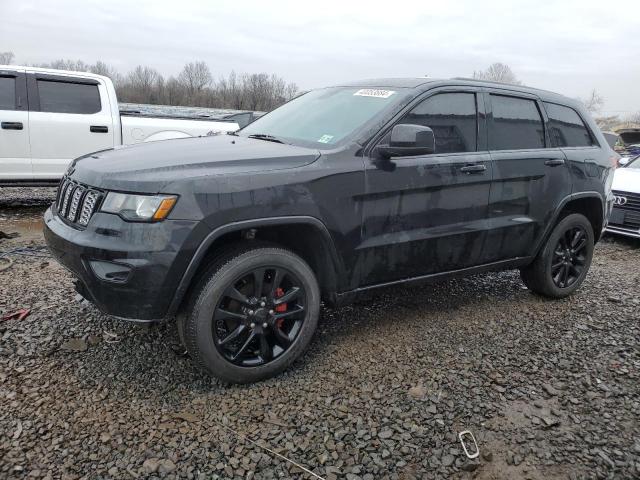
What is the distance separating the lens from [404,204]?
132 inches

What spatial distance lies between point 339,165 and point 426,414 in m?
1.50

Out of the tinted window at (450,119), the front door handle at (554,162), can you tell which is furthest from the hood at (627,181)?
the tinted window at (450,119)

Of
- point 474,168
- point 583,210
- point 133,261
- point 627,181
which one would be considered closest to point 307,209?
point 133,261

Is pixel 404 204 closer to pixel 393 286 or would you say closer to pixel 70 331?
pixel 393 286

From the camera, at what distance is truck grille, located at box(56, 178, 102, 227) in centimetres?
277

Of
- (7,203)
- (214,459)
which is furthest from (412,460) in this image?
(7,203)

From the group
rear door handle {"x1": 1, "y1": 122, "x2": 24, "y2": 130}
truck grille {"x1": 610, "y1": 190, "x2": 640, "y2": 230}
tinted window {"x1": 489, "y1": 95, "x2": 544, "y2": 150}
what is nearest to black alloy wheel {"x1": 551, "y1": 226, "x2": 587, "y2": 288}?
tinted window {"x1": 489, "y1": 95, "x2": 544, "y2": 150}

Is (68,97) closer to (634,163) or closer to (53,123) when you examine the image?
(53,123)

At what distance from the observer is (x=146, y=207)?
8.57 ft

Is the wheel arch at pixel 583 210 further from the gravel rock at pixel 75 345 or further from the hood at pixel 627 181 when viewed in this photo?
the gravel rock at pixel 75 345

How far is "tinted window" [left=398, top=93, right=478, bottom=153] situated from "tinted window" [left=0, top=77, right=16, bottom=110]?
591cm

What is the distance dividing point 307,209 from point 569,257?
111 inches

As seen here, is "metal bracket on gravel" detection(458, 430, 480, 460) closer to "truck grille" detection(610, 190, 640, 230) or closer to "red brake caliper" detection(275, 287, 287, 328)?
"red brake caliper" detection(275, 287, 287, 328)

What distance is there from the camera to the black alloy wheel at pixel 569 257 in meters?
4.52
